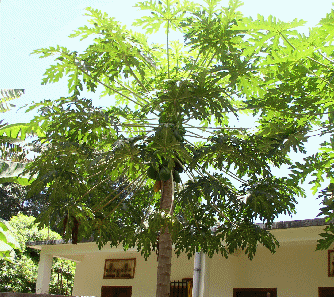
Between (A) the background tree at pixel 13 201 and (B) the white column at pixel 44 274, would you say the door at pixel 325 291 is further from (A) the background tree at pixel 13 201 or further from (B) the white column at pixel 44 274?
(A) the background tree at pixel 13 201

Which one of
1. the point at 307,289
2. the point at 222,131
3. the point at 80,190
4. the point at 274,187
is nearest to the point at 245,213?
the point at 274,187

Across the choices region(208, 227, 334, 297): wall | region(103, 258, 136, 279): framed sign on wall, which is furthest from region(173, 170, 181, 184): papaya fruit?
region(103, 258, 136, 279): framed sign on wall

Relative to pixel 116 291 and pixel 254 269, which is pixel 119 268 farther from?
pixel 254 269

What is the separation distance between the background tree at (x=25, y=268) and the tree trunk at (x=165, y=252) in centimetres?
1071

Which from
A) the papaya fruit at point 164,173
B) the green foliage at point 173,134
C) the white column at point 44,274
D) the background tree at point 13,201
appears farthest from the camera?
the background tree at point 13,201

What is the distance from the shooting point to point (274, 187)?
5.77 meters

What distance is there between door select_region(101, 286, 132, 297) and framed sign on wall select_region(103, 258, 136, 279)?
0.27 metres

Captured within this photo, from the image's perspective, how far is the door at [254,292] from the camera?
8.30 metres

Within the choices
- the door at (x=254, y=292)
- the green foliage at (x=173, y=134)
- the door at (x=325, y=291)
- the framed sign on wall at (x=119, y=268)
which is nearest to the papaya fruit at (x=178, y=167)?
the green foliage at (x=173, y=134)

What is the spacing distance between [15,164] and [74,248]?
3.07 m

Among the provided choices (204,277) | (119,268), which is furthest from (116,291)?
(204,277)

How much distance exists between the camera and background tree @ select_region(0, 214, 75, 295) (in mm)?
16672

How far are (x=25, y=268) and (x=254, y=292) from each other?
11536mm

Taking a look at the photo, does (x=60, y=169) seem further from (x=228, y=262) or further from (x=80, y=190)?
(x=228, y=262)
